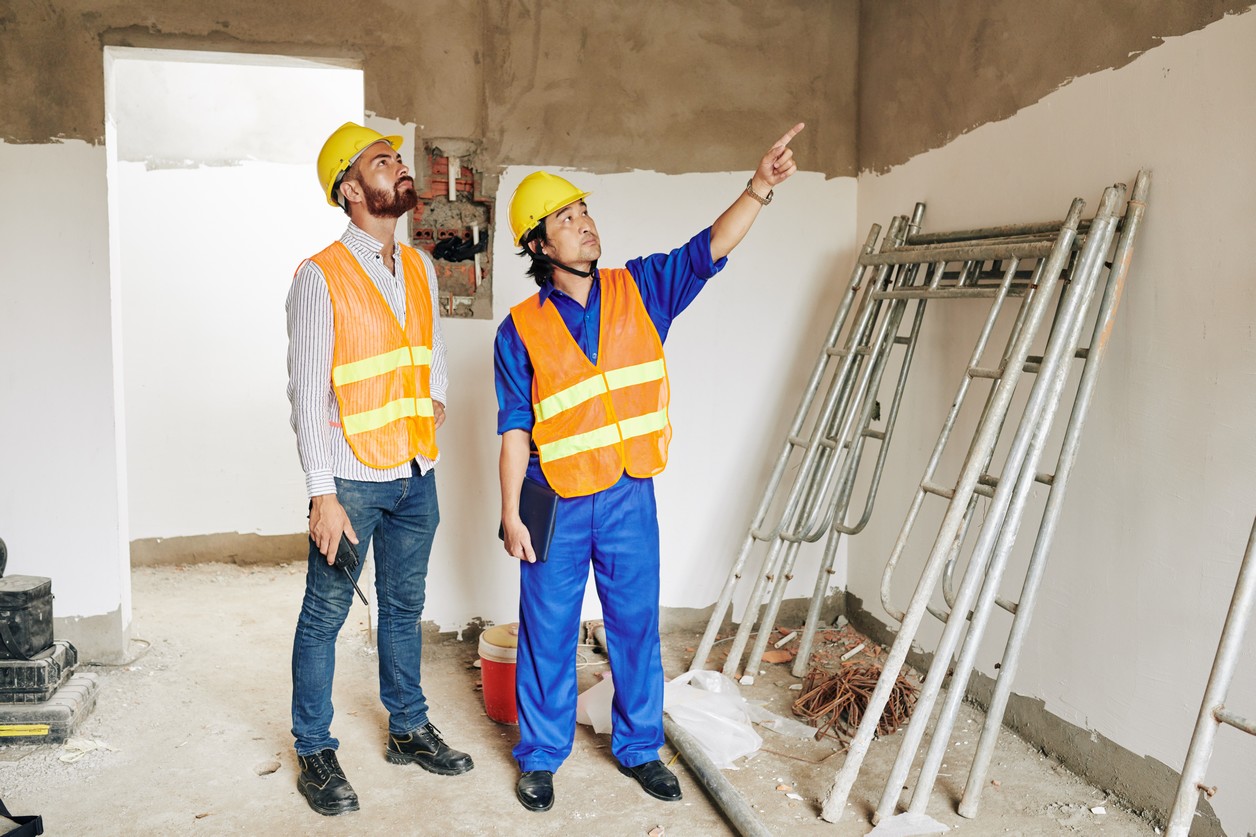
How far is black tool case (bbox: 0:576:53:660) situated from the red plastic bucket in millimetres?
1472

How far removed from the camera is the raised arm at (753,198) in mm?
2463

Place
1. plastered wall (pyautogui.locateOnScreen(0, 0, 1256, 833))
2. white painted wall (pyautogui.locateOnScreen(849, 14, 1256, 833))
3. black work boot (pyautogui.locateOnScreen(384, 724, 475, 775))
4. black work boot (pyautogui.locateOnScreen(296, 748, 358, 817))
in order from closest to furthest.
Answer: white painted wall (pyautogui.locateOnScreen(849, 14, 1256, 833)) < plastered wall (pyautogui.locateOnScreen(0, 0, 1256, 833)) < black work boot (pyautogui.locateOnScreen(296, 748, 358, 817)) < black work boot (pyautogui.locateOnScreen(384, 724, 475, 775))

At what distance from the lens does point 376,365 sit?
9.13 feet

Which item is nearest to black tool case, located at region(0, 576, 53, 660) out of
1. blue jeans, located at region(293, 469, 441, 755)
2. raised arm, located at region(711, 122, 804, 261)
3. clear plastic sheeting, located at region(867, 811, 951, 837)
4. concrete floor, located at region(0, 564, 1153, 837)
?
concrete floor, located at region(0, 564, 1153, 837)

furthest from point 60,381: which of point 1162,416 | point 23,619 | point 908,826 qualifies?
point 1162,416

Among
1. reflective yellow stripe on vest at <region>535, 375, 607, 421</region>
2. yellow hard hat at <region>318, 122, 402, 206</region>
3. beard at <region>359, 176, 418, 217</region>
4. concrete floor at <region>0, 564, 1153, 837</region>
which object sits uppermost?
yellow hard hat at <region>318, 122, 402, 206</region>

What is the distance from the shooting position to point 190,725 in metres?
3.41

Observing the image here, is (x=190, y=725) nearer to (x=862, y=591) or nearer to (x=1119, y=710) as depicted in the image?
(x=862, y=591)

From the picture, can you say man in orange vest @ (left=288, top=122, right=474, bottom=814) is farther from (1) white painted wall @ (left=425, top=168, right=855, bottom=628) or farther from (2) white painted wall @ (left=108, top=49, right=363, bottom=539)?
(2) white painted wall @ (left=108, top=49, right=363, bottom=539)

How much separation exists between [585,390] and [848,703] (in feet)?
4.77

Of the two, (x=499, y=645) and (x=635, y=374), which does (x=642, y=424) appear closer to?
(x=635, y=374)

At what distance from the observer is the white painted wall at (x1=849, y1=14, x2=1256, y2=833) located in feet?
7.86

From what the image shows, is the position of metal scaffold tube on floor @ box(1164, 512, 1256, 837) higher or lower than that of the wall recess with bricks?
lower

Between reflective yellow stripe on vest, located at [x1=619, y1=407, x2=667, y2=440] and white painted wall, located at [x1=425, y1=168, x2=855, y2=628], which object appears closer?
reflective yellow stripe on vest, located at [x1=619, y1=407, x2=667, y2=440]
